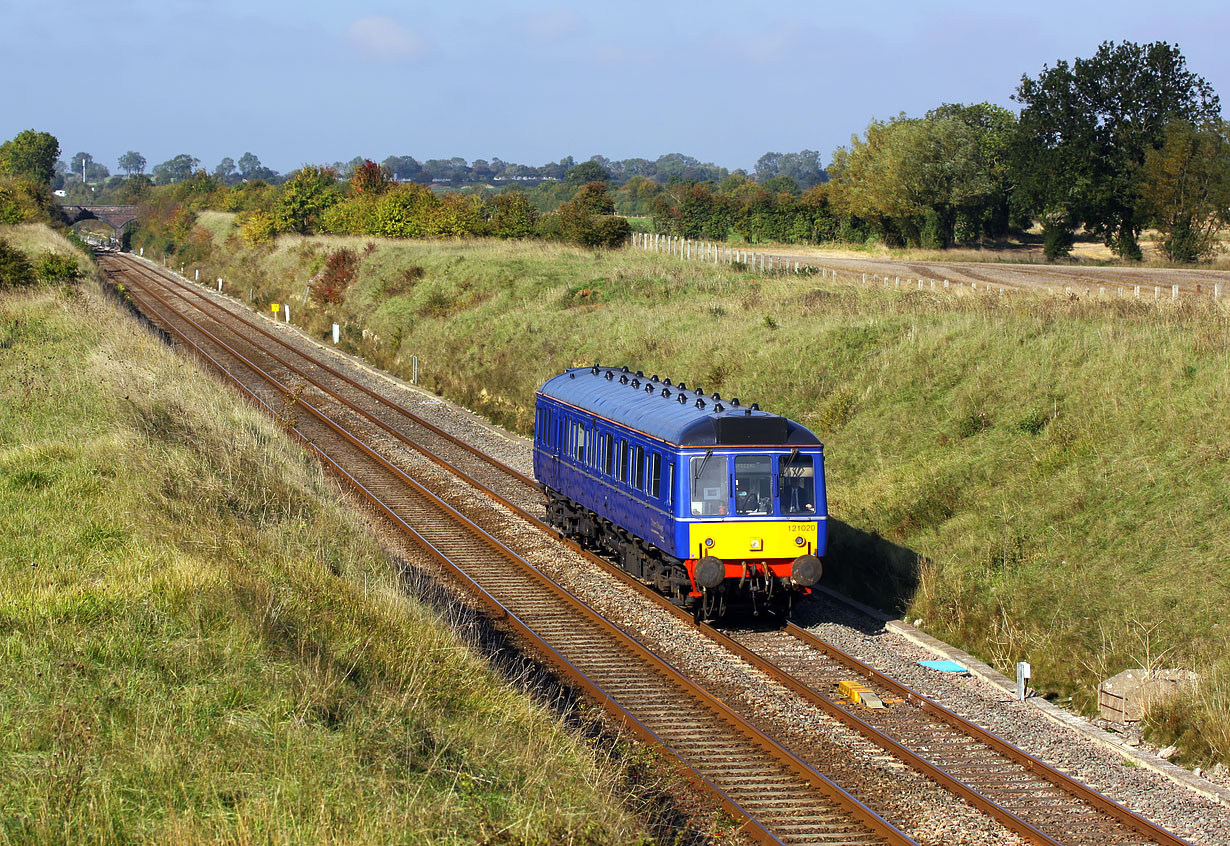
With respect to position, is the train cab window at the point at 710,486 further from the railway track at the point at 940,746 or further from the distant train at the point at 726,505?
the railway track at the point at 940,746

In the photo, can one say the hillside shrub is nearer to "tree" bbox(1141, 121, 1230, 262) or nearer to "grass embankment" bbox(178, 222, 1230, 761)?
"grass embankment" bbox(178, 222, 1230, 761)

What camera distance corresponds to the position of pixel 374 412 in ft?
102

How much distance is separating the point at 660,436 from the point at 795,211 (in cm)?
6605

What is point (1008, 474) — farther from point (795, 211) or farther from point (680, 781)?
point (795, 211)

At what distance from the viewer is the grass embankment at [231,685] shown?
6738mm

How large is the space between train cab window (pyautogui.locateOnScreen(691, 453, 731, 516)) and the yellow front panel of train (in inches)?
7.7

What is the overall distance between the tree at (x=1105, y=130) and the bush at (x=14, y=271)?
45.6 meters

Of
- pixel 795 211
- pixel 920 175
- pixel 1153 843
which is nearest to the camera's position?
pixel 1153 843

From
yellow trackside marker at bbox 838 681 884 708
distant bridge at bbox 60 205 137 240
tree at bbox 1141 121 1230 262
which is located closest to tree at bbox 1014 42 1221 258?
tree at bbox 1141 121 1230 262

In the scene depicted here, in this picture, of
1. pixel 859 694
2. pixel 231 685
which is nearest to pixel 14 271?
pixel 231 685

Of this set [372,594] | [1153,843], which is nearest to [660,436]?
[372,594]

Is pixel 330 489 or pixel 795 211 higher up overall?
pixel 795 211

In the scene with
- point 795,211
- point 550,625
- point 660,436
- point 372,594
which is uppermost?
point 795,211

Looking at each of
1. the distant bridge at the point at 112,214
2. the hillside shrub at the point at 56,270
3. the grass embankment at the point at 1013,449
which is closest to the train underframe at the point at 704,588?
the grass embankment at the point at 1013,449
